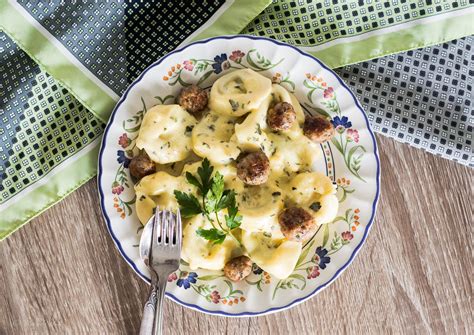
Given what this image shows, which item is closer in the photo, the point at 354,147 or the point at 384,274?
the point at 354,147

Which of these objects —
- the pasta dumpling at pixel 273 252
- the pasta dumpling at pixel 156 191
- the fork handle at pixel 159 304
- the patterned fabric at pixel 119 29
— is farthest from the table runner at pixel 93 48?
the pasta dumpling at pixel 273 252

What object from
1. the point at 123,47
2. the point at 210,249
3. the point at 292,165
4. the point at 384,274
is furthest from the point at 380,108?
the point at 123,47

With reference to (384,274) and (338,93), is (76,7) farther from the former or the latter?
(384,274)

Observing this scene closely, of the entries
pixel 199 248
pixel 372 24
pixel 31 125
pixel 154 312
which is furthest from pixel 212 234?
pixel 372 24

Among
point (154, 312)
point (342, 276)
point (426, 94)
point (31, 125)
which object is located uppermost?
point (31, 125)

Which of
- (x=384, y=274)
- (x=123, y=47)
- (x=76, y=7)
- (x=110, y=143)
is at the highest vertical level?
(x=76, y=7)

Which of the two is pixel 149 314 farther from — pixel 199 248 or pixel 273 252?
pixel 273 252
